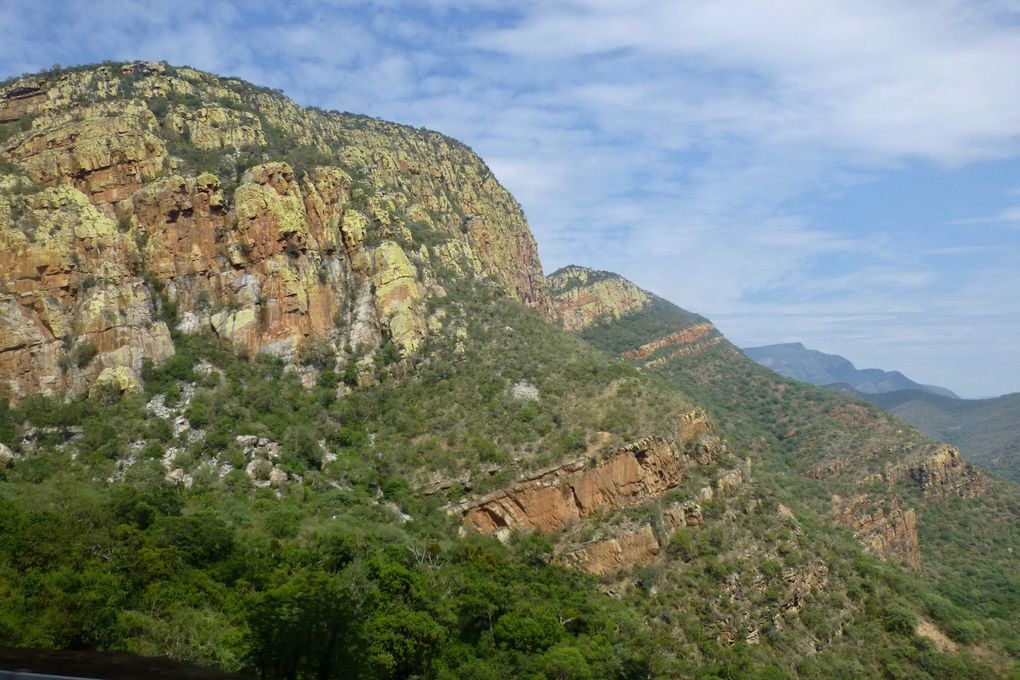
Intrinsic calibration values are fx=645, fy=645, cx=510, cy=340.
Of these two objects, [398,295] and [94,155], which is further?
[398,295]

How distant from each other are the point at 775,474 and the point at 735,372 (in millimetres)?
40993

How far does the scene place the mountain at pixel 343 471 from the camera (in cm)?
2641

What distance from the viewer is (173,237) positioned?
171 feet

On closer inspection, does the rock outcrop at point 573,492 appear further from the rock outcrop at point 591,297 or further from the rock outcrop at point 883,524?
the rock outcrop at point 591,297

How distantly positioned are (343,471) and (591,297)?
340 feet

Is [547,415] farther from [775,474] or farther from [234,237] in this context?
[775,474]

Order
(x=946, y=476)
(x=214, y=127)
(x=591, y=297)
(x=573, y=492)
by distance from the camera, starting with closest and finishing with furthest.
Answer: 1. (x=573, y=492)
2. (x=214, y=127)
3. (x=946, y=476)
4. (x=591, y=297)

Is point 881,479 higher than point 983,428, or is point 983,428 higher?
point 881,479

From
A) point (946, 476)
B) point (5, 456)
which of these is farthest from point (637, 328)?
point (5, 456)

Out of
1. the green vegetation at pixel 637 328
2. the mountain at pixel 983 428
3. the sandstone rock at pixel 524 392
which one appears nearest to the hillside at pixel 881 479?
the green vegetation at pixel 637 328

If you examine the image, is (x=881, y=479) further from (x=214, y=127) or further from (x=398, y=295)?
(x=214, y=127)

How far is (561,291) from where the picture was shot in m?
146

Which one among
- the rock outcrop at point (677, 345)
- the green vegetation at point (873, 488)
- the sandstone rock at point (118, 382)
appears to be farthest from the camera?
the rock outcrop at point (677, 345)

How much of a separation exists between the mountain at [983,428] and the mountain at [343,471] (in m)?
70.5
